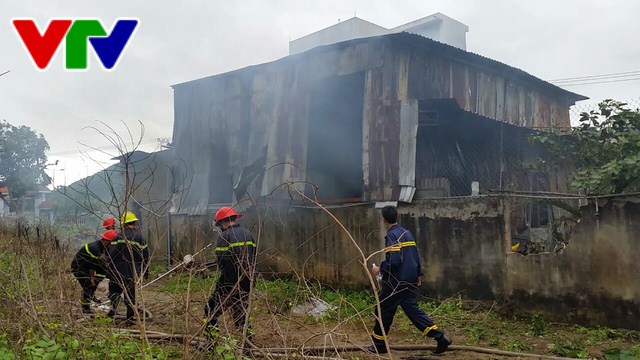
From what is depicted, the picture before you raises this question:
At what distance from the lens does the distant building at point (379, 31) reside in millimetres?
16250

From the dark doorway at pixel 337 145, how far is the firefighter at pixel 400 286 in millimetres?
5298

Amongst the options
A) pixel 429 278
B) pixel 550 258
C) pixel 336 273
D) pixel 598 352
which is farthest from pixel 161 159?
pixel 598 352

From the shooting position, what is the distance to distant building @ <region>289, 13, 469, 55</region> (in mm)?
16250

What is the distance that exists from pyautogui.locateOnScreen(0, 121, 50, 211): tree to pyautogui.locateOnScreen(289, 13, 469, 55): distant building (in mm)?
18337

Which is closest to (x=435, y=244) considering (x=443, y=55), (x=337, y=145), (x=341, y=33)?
(x=443, y=55)

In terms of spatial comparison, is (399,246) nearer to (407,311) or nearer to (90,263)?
(407,311)

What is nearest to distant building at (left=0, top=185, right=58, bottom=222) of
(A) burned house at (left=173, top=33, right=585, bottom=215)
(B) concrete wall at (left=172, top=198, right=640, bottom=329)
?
(A) burned house at (left=173, top=33, right=585, bottom=215)

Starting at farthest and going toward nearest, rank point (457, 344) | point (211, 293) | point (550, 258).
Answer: point (550, 258) < point (457, 344) < point (211, 293)

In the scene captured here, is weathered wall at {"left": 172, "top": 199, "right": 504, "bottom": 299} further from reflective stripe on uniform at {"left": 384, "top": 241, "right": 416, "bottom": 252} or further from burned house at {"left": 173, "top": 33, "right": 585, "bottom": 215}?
reflective stripe on uniform at {"left": 384, "top": 241, "right": 416, "bottom": 252}

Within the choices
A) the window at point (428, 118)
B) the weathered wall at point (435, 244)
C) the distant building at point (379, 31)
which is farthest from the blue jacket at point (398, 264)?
the distant building at point (379, 31)

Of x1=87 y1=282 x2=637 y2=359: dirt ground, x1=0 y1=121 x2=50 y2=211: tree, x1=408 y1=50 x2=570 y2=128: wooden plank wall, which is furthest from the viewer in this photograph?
x1=0 y1=121 x2=50 y2=211: tree

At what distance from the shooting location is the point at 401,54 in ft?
29.7

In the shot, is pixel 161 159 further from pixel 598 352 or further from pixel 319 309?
pixel 598 352

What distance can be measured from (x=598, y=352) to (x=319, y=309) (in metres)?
3.77
